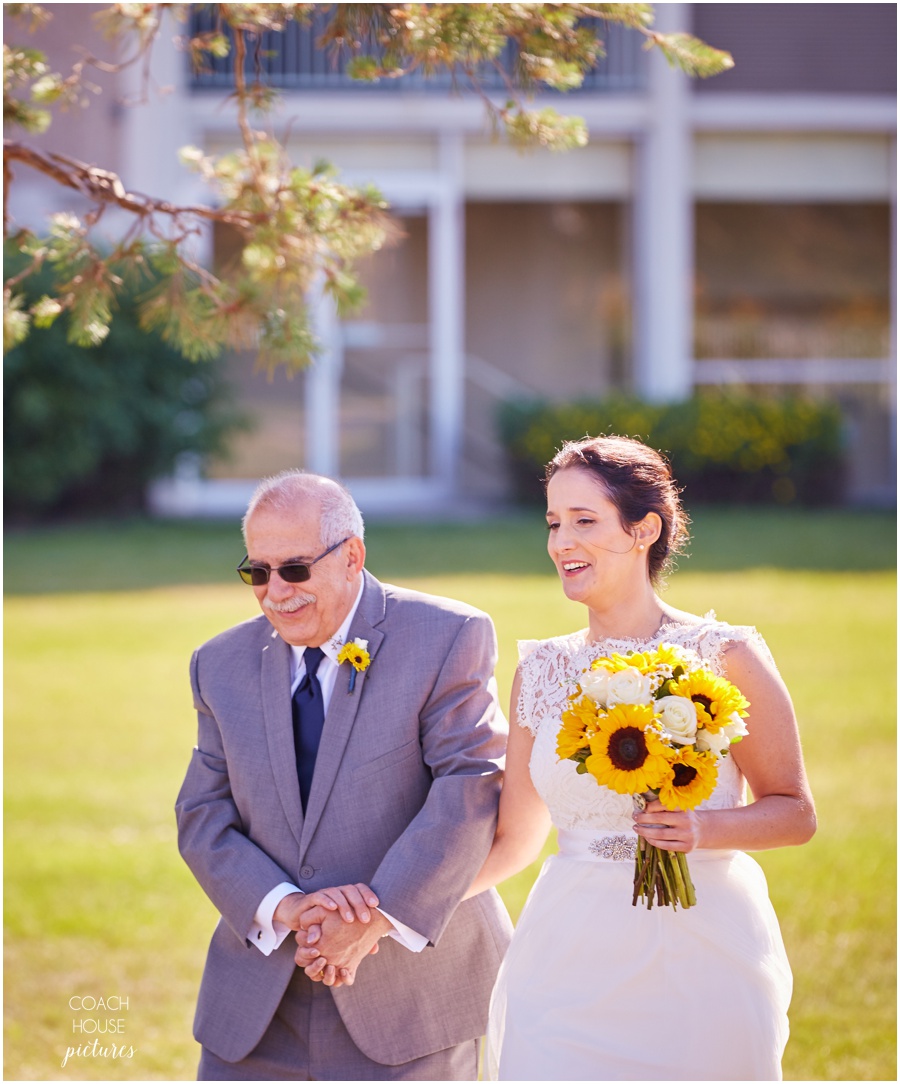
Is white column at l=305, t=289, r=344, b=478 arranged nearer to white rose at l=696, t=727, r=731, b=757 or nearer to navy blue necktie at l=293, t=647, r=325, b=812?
navy blue necktie at l=293, t=647, r=325, b=812

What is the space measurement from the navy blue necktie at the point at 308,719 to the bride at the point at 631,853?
19.3 inches

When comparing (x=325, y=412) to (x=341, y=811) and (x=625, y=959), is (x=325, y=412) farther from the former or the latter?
(x=625, y=959)

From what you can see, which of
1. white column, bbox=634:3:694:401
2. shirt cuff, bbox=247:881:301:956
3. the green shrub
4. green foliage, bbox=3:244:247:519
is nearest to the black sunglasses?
shirt cuff, bbox=247:881:301:956

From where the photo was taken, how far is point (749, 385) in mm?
17422

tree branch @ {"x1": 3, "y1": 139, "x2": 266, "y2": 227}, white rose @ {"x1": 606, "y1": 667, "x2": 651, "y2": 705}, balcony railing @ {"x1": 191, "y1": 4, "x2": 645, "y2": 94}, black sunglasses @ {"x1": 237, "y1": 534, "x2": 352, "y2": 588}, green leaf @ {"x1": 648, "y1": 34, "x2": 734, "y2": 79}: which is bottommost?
white rose @ {"x1": 606, "y1": 667, "x2": 651, "y2": 705}

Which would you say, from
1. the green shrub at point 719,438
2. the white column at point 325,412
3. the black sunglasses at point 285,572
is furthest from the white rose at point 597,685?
the white column at point 325,412

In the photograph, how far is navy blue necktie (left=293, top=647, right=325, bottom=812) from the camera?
331 centimetres

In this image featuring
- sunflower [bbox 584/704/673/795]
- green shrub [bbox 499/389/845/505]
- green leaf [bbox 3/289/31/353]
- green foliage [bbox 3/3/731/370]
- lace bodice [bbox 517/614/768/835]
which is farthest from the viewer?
green shrub [bbox 499/389/845/505]

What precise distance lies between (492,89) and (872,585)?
25.3ft

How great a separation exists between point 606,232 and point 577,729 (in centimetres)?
1644

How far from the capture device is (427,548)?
13.0m

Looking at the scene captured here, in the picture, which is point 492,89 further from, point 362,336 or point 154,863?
point 154,863

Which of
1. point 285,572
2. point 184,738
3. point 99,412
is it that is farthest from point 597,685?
point 99,412

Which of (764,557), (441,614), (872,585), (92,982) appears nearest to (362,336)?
(764,557)
